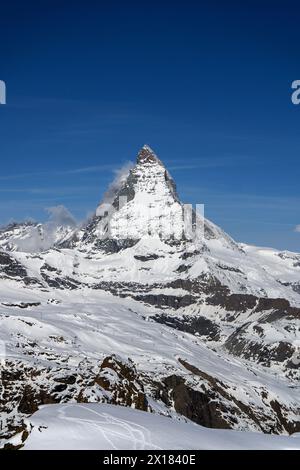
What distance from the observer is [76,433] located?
6556 cm

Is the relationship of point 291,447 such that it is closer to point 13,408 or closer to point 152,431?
point 152,431

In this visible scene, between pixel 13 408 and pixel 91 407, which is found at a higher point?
pixel 91 407

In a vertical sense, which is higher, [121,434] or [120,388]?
[121,434]

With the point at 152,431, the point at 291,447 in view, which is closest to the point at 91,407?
the point at 152,431

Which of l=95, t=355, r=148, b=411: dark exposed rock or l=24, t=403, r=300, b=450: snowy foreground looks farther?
l=95, t=355, r=148, b=411: dark exposed rock

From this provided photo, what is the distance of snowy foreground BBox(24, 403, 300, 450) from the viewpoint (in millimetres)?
62938

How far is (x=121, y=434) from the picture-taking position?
6675cm

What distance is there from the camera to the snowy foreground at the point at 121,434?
6294 cm

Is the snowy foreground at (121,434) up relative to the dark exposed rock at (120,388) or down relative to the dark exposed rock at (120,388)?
up

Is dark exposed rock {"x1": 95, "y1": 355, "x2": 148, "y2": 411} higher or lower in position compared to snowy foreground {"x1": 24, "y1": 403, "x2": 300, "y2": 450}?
lower

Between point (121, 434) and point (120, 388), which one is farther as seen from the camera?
point (120, 388)

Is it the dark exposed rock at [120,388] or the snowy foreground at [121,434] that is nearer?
the snowy foreground at [121,434]

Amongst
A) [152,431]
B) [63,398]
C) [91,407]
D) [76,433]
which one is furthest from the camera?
[63,398]
